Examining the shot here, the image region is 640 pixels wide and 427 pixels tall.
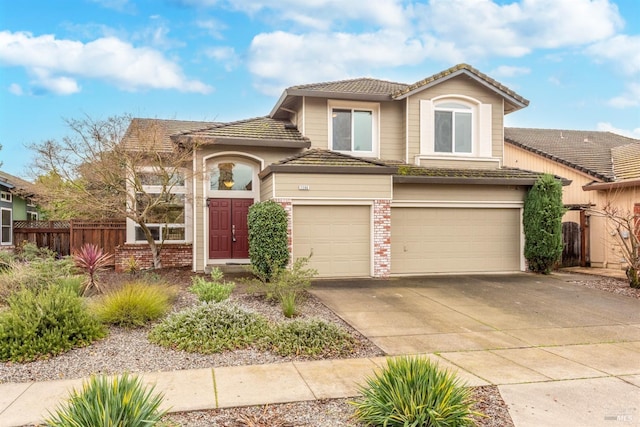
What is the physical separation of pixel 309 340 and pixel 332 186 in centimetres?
686

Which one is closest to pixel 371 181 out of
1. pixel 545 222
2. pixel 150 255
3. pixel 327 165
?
pixel 327 165

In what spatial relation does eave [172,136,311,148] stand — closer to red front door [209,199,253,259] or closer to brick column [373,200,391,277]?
red front door [209,199,253,259]

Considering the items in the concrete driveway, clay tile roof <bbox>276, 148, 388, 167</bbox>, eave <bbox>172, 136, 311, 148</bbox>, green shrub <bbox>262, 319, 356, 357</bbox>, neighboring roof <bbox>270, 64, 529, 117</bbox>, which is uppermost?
neighboring roof <bbox>270, 64, 529, 117</bbox>

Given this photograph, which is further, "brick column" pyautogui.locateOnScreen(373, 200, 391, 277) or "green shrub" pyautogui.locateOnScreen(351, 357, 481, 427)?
"brick column" pyautogui.locateOnScreen(373, 200, 391, 277)

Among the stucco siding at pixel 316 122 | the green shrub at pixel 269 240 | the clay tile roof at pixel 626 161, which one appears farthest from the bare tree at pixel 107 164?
the clay tile roof at pixel 626 161

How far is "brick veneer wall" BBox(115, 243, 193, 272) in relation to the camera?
14.4 meters

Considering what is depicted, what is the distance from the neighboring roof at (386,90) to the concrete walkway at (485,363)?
22.0 feet

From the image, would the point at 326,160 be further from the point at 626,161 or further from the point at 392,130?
the point at 626,161

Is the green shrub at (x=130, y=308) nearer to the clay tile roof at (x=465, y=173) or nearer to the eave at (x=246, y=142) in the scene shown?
the eave at (x=246, y=142)

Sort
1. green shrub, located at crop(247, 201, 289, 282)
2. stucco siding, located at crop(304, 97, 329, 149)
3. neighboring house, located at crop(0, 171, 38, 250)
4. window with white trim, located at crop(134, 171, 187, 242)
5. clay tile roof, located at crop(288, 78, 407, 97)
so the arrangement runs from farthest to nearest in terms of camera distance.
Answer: neighboring house, located at crop(0, 171, 38, 250)
clay tile roof, located at crop(288, 78, 407, 97)
stucco siding, located at crop(304, 97, 329, 149)
window with white trim, located at crop(134, 171, 187, 242)
green shrub, located at crop(247, 201, 289, 282)

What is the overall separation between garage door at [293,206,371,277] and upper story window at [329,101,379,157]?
268 centimetres

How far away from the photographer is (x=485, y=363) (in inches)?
229

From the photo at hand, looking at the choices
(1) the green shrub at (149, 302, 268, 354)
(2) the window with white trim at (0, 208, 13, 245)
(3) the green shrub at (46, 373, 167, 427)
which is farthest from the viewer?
(2) the window with white trim at (0, 208, 13, 245)

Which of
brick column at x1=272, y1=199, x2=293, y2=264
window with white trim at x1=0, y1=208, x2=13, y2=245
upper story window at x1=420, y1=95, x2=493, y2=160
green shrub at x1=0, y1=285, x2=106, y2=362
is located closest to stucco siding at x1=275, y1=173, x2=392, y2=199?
brick column at x1=272, y1=199, x2=293, y2=264
